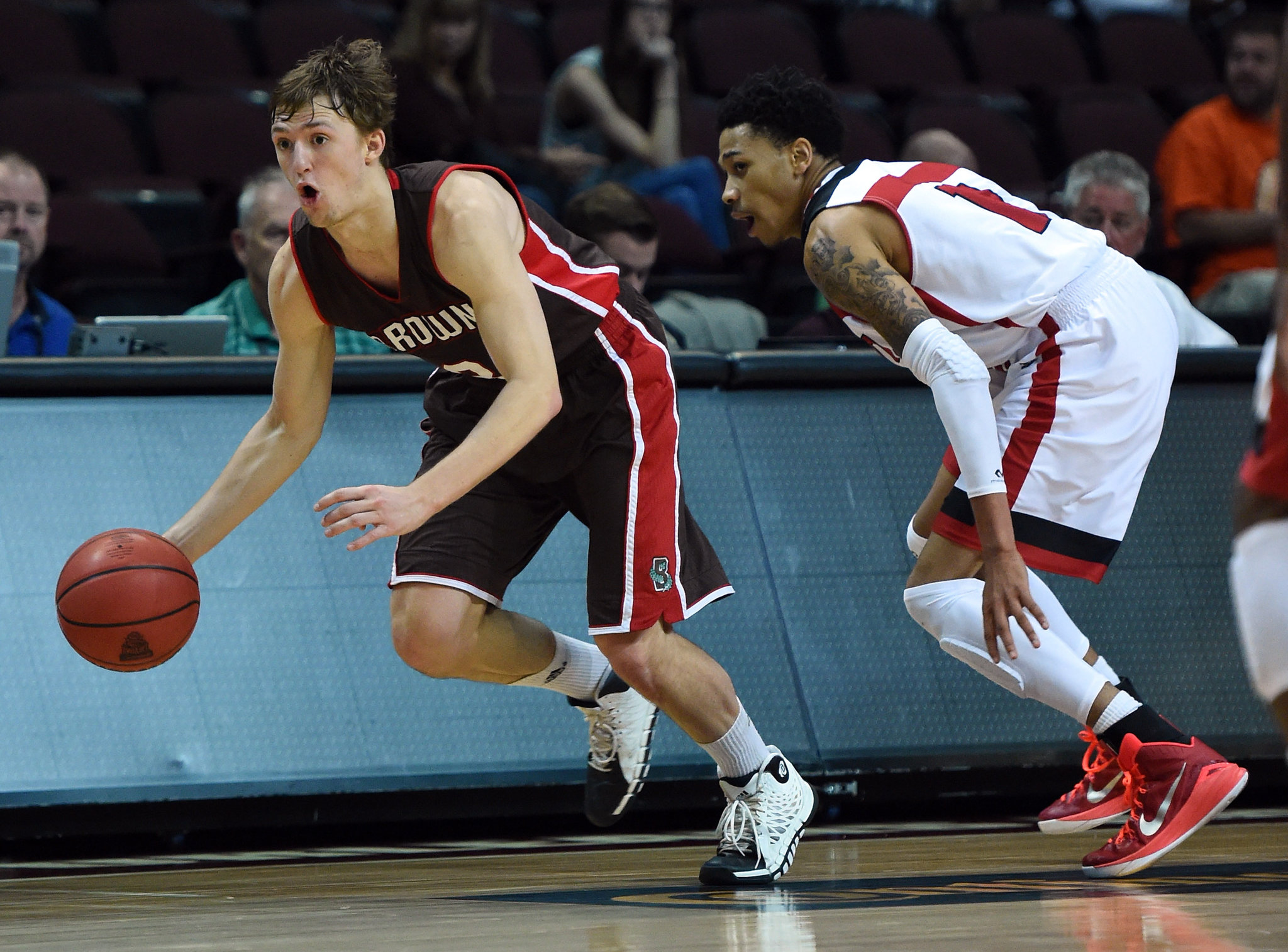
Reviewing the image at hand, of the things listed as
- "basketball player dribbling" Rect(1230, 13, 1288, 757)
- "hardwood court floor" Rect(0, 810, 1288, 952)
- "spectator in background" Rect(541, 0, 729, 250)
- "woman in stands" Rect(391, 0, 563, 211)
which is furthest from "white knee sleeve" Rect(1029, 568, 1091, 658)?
"spectator in background" Rect(541, 0, 729, 250)

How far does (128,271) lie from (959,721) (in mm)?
3689

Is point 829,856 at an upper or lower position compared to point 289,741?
lower

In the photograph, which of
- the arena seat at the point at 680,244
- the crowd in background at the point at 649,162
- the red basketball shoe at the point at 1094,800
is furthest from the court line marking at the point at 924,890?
the arena seat at the point at 680,244

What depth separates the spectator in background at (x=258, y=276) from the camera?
5.62m

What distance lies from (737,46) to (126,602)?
6182 millimetres

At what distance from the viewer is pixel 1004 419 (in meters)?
3.70

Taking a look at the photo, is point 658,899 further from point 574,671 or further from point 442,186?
point 442,186

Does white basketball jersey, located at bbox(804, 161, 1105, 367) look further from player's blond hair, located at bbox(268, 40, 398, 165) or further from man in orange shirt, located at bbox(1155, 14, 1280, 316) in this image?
man in orange shirt, located at bbox(1155, 14, 1280, 316)

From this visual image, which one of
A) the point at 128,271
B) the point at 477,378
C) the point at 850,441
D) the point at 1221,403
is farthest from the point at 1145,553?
the point at 128,271

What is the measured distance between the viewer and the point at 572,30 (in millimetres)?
8641

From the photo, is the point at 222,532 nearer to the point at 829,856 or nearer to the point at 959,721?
the point at 829,856

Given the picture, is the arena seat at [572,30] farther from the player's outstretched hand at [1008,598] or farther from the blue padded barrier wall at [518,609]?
the player's outstretched hand at [1008,598]

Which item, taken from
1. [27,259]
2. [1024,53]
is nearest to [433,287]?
Result: [27,259]

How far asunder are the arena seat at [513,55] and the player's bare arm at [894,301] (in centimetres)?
510
